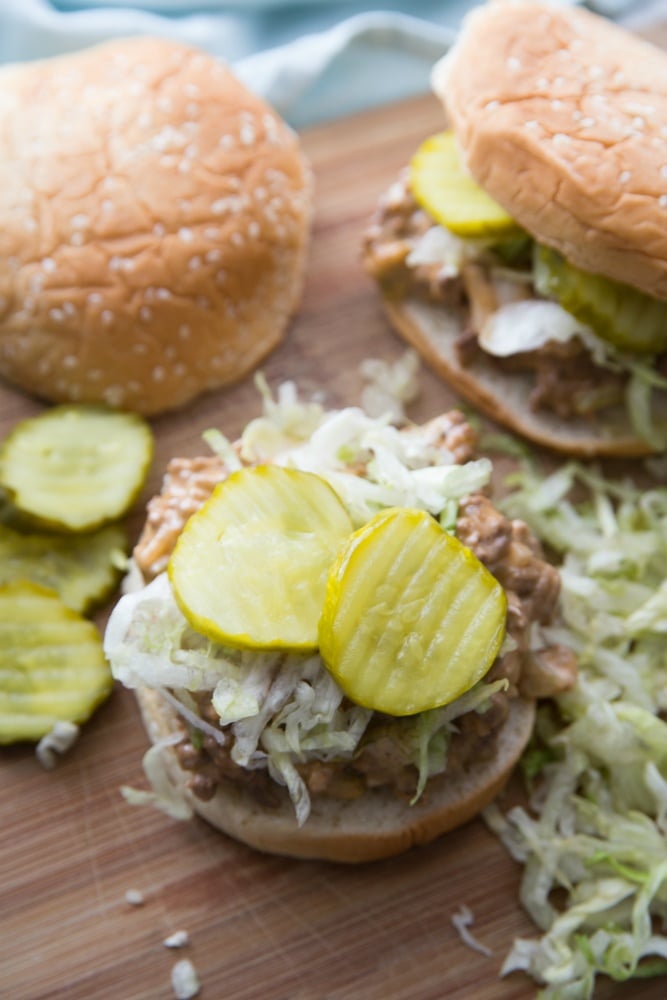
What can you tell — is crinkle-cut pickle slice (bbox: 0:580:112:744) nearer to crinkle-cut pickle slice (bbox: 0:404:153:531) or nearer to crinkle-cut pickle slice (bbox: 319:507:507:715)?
crinkle-cut pickle slice (bbox: 0:404:153:531)

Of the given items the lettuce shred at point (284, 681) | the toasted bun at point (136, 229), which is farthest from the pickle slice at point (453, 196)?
the lettuce shred at point (284, 681)

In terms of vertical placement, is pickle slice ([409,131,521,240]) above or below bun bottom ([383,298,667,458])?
above

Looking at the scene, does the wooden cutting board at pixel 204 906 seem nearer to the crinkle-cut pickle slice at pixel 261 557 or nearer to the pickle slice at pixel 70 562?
the pickle slice at pixel 70 562

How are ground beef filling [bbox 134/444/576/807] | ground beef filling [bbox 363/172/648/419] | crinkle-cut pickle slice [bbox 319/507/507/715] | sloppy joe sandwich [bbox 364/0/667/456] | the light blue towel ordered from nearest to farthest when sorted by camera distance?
crinkle-cut pickle slice [bbox 319/507/507/715], ground beef filling [bbox 134/444/576/807], sloppy joe sandwich [bbox 364/0/667/456], ground beef filling [bbox 363/172/648/419], the light blue towel

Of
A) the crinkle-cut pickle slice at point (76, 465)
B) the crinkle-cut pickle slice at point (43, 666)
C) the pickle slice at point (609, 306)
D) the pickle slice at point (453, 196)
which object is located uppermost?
the pickle slice at point (453, 196)

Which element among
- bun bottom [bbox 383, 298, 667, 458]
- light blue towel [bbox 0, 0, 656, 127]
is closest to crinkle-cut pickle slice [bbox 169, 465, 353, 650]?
bun bottom [bbox 383, 298, 667, 458]

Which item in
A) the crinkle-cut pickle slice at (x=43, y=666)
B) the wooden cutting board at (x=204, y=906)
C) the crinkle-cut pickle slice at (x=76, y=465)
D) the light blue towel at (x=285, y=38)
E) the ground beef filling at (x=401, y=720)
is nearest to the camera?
the ground beef filling at (x=401, y=720)

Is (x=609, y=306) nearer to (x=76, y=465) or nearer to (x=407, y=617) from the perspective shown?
(x=407, y=617)

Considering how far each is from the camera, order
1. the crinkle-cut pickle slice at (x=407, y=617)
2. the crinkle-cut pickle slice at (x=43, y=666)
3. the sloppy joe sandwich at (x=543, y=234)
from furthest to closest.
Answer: the sloppy joe sandwich at (x=543, y=234) → the crinkle-cut pickle slice at (x=43, y=666) → the crinkle-cut pickle slice at (x=407, y=617)
